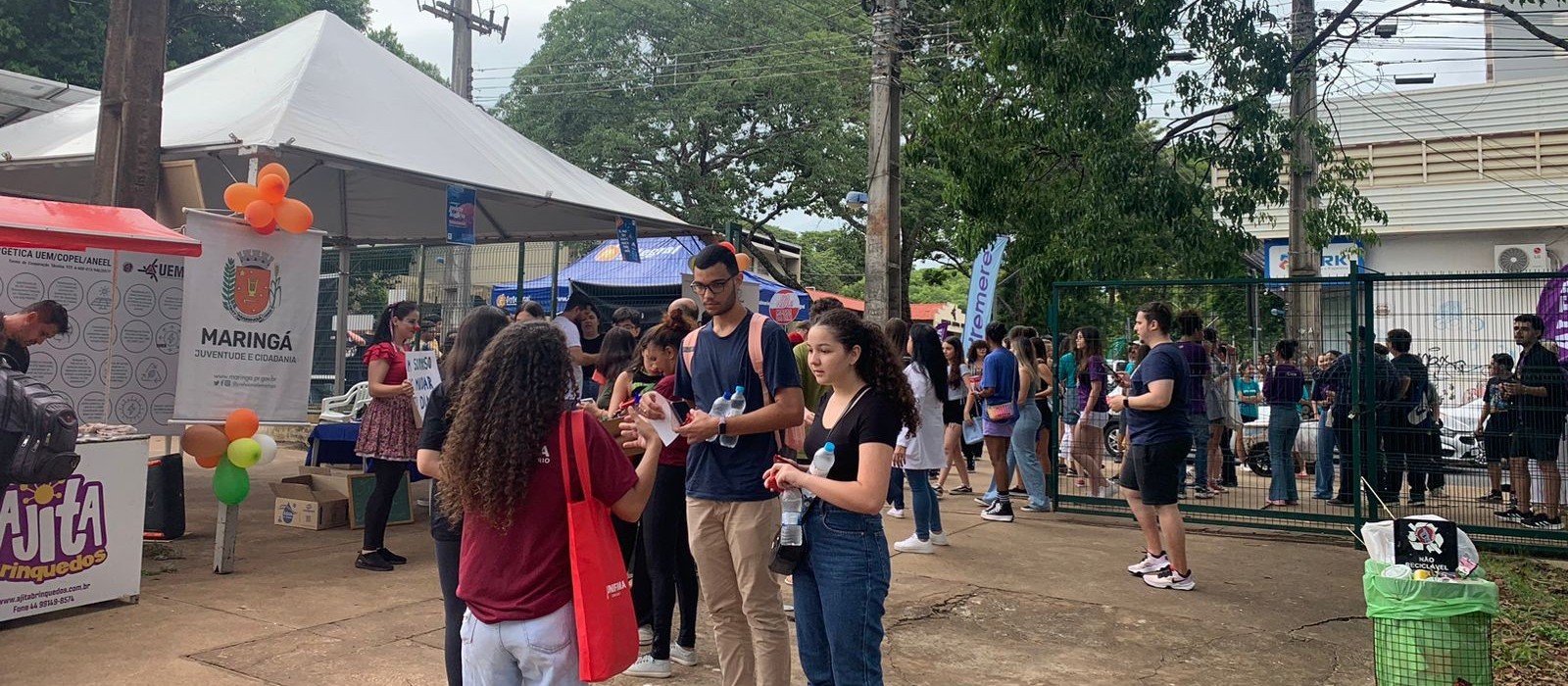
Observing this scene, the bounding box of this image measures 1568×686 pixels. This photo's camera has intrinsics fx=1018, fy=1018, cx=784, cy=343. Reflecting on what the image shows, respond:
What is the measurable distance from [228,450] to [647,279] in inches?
418

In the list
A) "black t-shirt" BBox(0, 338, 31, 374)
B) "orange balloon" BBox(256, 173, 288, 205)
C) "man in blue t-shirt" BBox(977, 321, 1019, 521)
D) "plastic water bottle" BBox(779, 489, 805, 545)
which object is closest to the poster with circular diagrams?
"black t-shirt" BBox(0, 338, 31, 374)

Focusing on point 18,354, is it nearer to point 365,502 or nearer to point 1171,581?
point 365,502

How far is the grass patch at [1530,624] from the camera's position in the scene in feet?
16.0

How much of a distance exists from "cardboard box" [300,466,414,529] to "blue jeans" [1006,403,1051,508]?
515 centimetres

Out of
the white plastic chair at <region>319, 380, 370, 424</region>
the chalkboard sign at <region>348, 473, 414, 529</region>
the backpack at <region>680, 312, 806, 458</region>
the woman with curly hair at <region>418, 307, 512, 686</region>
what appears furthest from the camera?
Result: the white plastic chair at <region>319, 380, 370, 424</region>

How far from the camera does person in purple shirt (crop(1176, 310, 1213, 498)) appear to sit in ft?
27.0

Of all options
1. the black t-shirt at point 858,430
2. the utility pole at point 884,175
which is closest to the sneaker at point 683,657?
the black t-shirt at point 858,430

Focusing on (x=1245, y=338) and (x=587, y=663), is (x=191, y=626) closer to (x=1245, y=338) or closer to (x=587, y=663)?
(x=587, y=663)

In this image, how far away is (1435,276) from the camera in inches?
295

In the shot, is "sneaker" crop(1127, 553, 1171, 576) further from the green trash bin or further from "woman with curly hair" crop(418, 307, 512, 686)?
"woman with curly hair" crop(418, 307, 512, 686)

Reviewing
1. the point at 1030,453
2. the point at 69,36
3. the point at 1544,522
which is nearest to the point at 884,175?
the point at 1030,453

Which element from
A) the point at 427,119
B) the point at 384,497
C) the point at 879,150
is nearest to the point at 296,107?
the point at 427,119

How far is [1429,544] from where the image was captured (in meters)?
4.05

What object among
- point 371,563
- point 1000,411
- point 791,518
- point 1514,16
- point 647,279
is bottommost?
point 371,563
